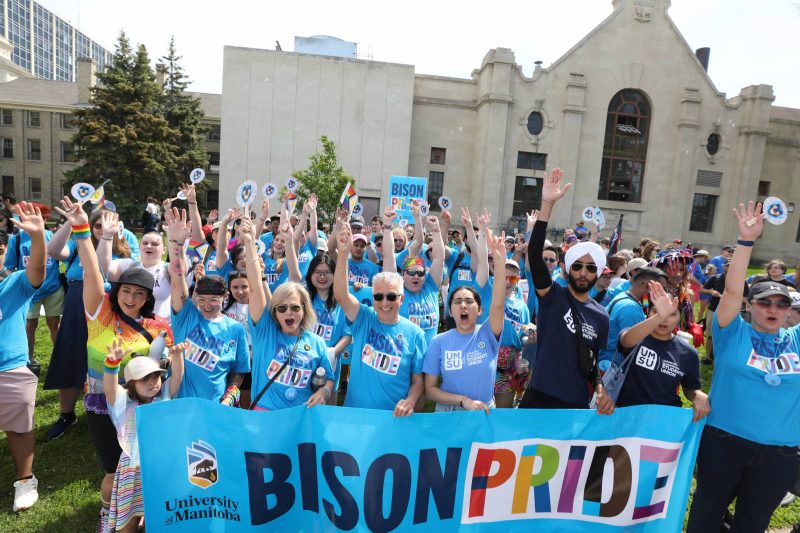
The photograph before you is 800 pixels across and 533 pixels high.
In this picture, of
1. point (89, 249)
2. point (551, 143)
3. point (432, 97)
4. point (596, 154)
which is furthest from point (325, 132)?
point (89, 249)

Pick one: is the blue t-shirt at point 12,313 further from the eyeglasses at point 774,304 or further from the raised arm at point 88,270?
the eyeglasses at point 774,304

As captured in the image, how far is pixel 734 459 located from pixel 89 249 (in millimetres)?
4677

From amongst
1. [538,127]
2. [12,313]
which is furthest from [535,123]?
[12,313]

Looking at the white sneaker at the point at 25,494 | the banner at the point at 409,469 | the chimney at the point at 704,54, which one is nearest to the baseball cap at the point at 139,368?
the banner at the point at 409,469

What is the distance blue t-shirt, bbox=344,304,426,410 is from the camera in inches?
138

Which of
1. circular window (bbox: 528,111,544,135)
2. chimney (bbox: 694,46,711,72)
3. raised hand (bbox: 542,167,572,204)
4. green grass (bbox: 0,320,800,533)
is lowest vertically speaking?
green grass (bbox: 0,320,800,533)

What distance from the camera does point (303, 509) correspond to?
315 centimetres

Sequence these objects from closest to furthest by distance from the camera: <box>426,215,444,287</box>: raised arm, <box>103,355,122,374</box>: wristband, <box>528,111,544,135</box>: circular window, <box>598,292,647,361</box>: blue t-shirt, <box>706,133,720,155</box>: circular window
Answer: <box>103,355,122,374</box>: wristband → <box>598,292,647,361</box>: blue t-shirt → <box>426,215,444,287</box>: raised arm → <box>528,111,544,135</box>: circular window → <box>706,133,720,155</box>: circular window

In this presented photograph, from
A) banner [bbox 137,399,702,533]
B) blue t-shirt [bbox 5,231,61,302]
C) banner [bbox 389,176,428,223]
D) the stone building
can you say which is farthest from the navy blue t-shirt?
the stone building

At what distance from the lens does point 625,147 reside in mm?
31188

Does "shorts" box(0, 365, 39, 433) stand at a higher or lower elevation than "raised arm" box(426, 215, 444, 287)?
lower

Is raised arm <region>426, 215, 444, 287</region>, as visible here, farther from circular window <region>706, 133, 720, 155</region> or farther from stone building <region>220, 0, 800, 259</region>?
circular window <region>706, 133, 720, 155</region>

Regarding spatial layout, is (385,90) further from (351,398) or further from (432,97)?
(351,398)

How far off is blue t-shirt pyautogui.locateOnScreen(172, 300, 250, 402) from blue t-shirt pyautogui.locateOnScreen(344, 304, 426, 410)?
1.03 meters
